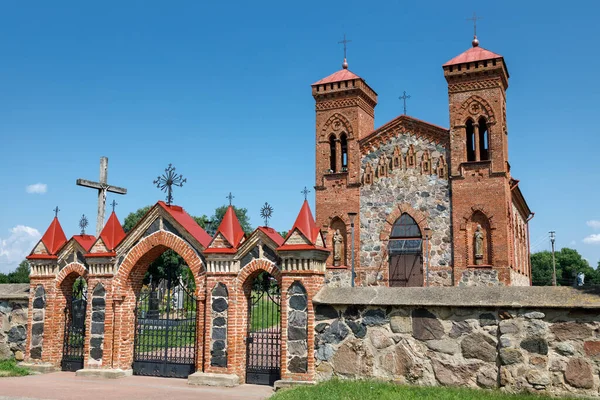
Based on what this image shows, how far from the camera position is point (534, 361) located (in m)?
8.61

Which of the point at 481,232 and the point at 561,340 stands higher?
the point at 481,232

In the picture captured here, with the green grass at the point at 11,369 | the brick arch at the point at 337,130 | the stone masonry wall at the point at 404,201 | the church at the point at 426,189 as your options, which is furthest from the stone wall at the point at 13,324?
the brick arch at the point at 337,130

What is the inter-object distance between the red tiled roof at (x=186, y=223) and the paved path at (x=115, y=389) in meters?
2.93

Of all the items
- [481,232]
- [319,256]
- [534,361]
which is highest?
[481,232]

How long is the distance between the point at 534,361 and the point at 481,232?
15.3 metres

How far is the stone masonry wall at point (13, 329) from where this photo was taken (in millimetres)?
13477

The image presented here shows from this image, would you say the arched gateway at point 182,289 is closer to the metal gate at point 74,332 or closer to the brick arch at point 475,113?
the metal gate at point 74,332

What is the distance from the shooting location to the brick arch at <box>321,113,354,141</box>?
2686 cm

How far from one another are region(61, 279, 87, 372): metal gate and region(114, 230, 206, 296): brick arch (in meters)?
1.43

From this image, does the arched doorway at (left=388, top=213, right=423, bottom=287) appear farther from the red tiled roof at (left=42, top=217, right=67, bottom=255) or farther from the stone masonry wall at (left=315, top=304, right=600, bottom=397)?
the red tiled roof at (left=42, top=217, right=67, bottom=255)

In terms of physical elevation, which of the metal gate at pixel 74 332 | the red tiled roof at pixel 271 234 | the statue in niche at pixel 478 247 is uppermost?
the statue in niche at pixel 478 247

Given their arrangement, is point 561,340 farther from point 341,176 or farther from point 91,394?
point 341,176

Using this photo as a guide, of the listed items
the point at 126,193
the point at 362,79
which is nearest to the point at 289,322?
the point at 126,193

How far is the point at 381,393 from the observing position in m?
8.64
